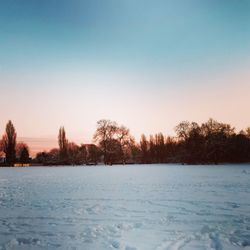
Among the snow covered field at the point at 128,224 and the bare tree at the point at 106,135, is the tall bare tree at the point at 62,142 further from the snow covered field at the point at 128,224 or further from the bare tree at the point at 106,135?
the snow covered field at the point at 128,224

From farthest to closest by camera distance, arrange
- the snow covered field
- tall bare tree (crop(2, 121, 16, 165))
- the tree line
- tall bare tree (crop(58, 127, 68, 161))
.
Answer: tall bare tree (crop(58, 127, 68, 161))
tall bare tree (crop(2, 121, 16, 165))
the tree line
the snow covered field

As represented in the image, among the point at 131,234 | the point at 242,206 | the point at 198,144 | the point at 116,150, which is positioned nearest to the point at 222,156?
the point at 198,144

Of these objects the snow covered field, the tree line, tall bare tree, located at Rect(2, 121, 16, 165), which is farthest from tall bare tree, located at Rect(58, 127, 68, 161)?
the snow covered field

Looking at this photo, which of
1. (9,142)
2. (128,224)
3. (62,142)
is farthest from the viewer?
(62,142)

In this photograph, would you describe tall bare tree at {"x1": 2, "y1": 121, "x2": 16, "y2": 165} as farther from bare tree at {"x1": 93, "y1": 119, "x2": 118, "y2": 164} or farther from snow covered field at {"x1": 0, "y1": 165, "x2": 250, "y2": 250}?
snow covered field at {"x1": 0, "y1": 165, "x2": 250, "y2": 250}

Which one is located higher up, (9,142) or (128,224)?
(9,142)

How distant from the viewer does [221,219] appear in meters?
8.20

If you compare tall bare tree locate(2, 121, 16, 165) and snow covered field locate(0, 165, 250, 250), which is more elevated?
tall bare tree locate(2, 121, 16, 165)

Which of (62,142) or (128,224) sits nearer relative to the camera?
(128,224)

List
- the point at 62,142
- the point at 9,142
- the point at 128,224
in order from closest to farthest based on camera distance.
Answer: the point at 128,224 < the point at 9,142 < the point at 62,142

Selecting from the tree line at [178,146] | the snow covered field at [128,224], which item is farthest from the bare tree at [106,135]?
the snow covered field at [128,224]

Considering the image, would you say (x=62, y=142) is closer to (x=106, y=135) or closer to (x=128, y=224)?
(x=106, y=135)

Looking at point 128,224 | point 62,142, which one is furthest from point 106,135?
point 128,224

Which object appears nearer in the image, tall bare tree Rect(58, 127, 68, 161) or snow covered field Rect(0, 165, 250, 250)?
snow covered field Rect(0, 165, 250, 250)
